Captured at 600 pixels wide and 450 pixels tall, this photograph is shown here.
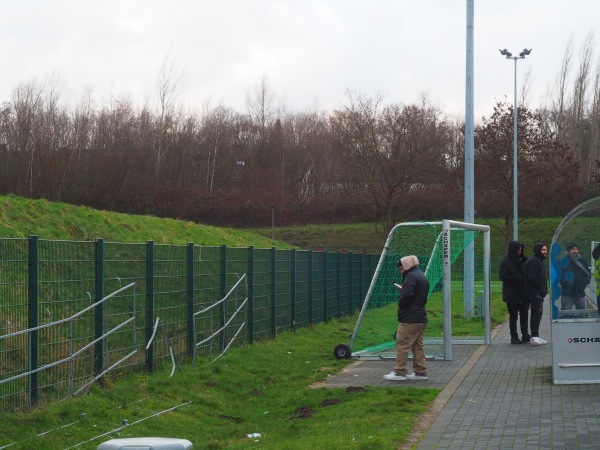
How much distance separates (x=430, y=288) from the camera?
59.7 feet

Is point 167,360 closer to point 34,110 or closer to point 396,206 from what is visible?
point 396,206

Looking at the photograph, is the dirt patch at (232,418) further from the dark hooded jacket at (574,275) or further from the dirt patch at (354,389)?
the dark hooded jacket at (574,275)

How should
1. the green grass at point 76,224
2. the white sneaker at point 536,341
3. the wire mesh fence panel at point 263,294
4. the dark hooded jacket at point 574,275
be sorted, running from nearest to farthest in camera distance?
the dark hooded jacket at point 574,275, the white sneaker at point 536,341, the wire mesh fence panel at point 263,294, the green grass at point 76,224

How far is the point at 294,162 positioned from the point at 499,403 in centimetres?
7116

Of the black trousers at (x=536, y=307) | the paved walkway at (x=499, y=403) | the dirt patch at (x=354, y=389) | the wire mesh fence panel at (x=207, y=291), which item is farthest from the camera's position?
the black trousers at (x=536, y=307)

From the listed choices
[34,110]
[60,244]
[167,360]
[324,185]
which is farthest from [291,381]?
[324,185]

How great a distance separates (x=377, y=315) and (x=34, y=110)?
158ft

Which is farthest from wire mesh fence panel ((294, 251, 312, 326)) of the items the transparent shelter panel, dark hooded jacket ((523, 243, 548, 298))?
the transparent shelter panel

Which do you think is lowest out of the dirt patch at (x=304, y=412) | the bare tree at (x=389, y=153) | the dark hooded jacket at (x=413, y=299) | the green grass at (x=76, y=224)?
the dirt patch at (x=304, y=412)

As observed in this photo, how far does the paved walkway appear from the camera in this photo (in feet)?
27.8

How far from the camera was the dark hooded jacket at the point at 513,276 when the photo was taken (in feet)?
56.5

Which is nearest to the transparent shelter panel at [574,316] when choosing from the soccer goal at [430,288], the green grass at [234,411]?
the green grass at [234,411]

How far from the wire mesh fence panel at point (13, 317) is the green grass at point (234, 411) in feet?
0.96

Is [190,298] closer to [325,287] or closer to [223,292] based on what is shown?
[223,292]
